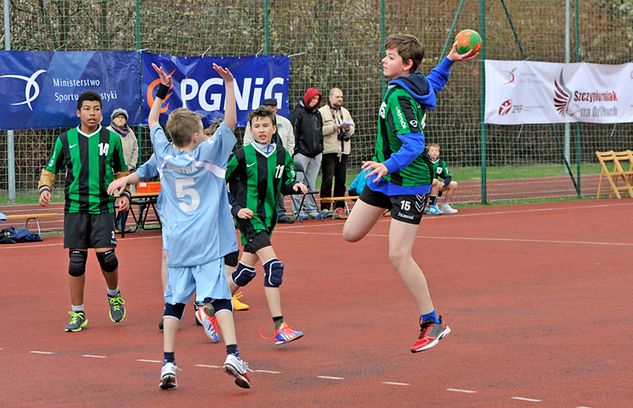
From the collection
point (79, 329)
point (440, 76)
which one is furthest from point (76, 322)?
point (440, 76)

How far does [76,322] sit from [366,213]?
8.64 ft

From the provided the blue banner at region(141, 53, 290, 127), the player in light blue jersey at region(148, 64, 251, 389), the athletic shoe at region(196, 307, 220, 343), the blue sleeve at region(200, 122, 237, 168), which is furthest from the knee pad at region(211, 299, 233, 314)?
the blue banner at region(141, 53, 290, 127)

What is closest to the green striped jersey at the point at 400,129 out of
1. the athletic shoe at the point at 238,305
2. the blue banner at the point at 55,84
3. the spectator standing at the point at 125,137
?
the athletic shoe at the point at 238,305

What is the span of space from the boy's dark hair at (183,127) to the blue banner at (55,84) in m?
9.98

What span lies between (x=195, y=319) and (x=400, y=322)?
165 cm

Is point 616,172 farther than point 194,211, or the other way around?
point 616,172

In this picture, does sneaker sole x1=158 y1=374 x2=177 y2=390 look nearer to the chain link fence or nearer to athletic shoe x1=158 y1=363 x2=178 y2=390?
athletic shoe x1=158 y1=363 x2=178 y2=390

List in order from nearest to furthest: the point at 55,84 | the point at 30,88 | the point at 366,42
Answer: the point at 30,88 → the point at 55,84 → the point at 366,42

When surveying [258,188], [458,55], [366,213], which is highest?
[458,55]

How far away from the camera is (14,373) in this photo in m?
7.33

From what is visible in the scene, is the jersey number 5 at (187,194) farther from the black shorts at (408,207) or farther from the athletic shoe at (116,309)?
the athletic shoe at (116,309)

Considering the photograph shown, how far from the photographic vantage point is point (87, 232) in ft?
30.3

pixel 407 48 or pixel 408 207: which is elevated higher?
pixel 407 48

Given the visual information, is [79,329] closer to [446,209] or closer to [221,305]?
[221,305]
